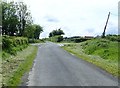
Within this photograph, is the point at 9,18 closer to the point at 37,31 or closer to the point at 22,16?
the point at 22,16

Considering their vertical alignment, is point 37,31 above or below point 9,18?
below

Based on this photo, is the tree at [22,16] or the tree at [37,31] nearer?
the tree at [22,16]

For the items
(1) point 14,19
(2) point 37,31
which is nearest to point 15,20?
(1) point 14,19

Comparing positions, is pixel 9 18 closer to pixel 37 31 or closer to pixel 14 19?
pixel 14 19

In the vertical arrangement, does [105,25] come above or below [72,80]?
above

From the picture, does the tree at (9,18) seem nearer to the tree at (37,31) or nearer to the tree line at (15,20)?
the tree line at (15,20)

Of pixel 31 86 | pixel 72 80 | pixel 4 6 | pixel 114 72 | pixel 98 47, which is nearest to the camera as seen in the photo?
pixel 31 86

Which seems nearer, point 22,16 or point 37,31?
point 22,16

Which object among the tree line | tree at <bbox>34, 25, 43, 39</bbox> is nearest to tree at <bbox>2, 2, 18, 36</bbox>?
the tree line

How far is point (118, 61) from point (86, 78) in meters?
12.2

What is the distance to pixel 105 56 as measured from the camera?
35000 millimetres

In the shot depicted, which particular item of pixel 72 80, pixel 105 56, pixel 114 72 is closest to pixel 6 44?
pixel 105 56

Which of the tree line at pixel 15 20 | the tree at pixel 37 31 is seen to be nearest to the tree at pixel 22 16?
the tree line at pixel 15 20

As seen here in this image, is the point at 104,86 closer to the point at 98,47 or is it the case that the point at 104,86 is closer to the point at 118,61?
the point at 118,61
